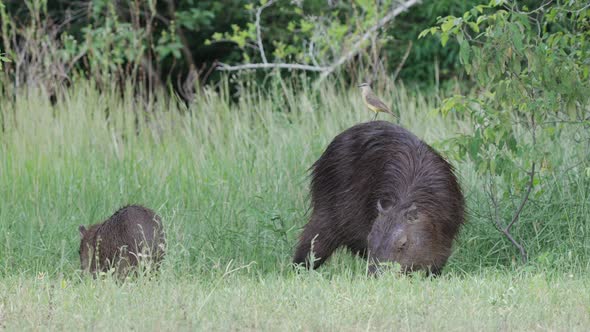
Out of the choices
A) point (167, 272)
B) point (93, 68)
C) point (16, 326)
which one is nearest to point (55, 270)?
point (167, 272)

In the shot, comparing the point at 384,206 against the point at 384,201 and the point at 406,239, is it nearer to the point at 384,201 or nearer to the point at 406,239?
the point at 384,201

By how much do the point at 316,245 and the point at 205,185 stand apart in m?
1.91

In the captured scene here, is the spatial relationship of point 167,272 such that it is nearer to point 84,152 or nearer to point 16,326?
point 16,326

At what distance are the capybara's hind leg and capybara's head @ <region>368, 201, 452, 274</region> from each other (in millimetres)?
543

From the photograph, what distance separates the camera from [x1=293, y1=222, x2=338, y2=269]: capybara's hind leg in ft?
23.9

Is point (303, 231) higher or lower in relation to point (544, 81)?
lower

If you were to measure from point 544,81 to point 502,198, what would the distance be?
1.33 metres

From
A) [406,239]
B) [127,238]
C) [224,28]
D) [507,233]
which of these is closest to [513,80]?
[507,233]

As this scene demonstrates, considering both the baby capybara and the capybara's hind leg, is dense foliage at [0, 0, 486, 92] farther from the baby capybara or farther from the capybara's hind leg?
the baby capybara

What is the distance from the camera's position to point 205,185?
8.97 metres

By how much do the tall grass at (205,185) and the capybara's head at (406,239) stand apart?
0.55m

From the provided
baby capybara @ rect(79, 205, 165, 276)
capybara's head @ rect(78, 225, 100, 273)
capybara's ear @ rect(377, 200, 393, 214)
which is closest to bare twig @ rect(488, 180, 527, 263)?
capybara's ear @ rect(377, 200, 393, 214)

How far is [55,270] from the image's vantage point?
7102 millimetres

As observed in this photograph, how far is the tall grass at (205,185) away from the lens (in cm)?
771
